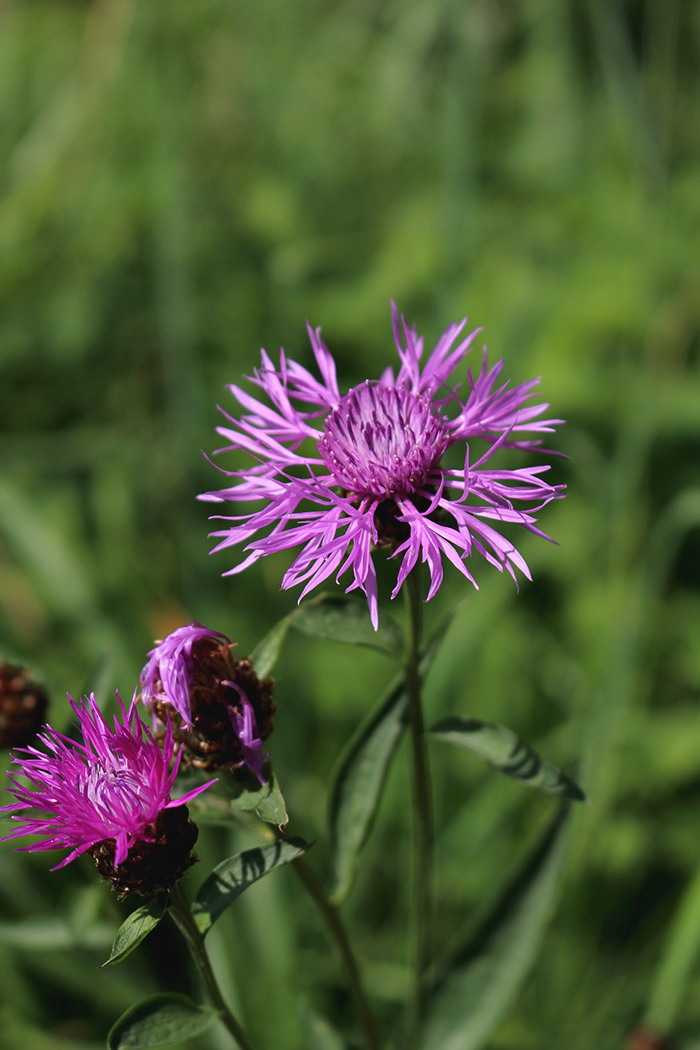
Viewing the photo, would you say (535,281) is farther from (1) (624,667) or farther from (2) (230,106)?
(2) (230,106)

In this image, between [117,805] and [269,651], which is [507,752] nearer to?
[269,651]

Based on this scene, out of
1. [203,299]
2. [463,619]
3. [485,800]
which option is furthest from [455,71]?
[485,800]

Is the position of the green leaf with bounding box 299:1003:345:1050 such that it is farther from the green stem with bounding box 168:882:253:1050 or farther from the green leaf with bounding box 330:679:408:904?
the green stem with bounding box 168:882:253:1050

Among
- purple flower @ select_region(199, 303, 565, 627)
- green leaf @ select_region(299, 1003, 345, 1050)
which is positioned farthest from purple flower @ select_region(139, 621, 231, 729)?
green leaf @ select_region(299, 1003, 345, 1050)

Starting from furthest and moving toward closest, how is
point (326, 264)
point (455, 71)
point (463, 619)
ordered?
point (326, 264), point (455, 71), point (463, 619)

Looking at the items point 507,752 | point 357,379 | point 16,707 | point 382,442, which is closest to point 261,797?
point 507,752

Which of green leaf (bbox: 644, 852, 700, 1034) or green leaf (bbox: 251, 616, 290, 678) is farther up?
green leaf (bbox: 251, 616, 290, 678)
